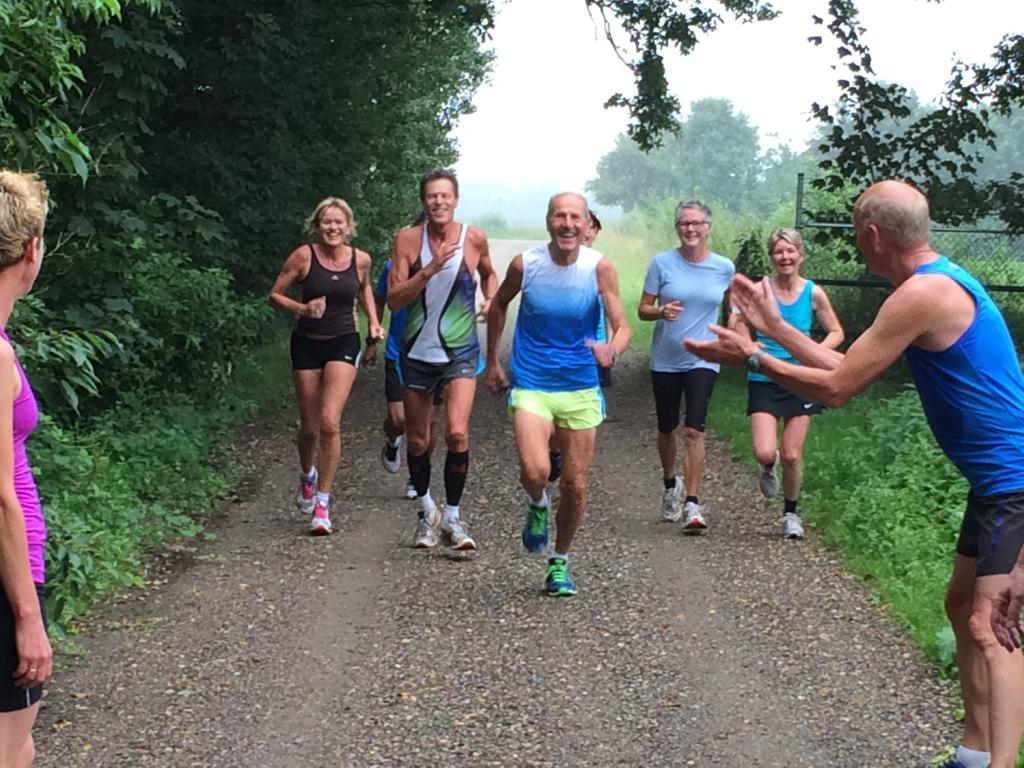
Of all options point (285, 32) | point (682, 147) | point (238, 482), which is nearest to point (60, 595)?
point (238, 482)

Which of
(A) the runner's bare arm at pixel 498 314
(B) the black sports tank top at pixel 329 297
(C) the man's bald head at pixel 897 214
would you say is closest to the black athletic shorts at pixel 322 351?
(B) the black sports tank top at pixel 329 297

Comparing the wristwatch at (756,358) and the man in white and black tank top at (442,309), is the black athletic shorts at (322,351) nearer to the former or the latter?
the man in white and black tank top at (442,309)

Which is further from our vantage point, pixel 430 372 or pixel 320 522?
pixel 320 522

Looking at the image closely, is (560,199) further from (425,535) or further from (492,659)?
(425,535)

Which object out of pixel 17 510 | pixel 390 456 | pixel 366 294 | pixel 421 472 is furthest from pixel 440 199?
pixel 17 510

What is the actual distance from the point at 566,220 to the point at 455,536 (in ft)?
7.75

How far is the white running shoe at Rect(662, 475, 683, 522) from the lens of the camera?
402 inches

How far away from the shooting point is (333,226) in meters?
9.77

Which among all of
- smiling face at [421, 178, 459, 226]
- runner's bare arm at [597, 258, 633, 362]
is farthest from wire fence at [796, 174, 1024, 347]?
runner's bare arm at [597, 258, 633, 362]

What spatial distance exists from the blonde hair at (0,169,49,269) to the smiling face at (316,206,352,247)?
622 cm

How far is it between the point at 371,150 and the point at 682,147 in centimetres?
10450

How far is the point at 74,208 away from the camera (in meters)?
11.2

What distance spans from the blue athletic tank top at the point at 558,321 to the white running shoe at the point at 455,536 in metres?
1.54

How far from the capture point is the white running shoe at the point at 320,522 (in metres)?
9.66
